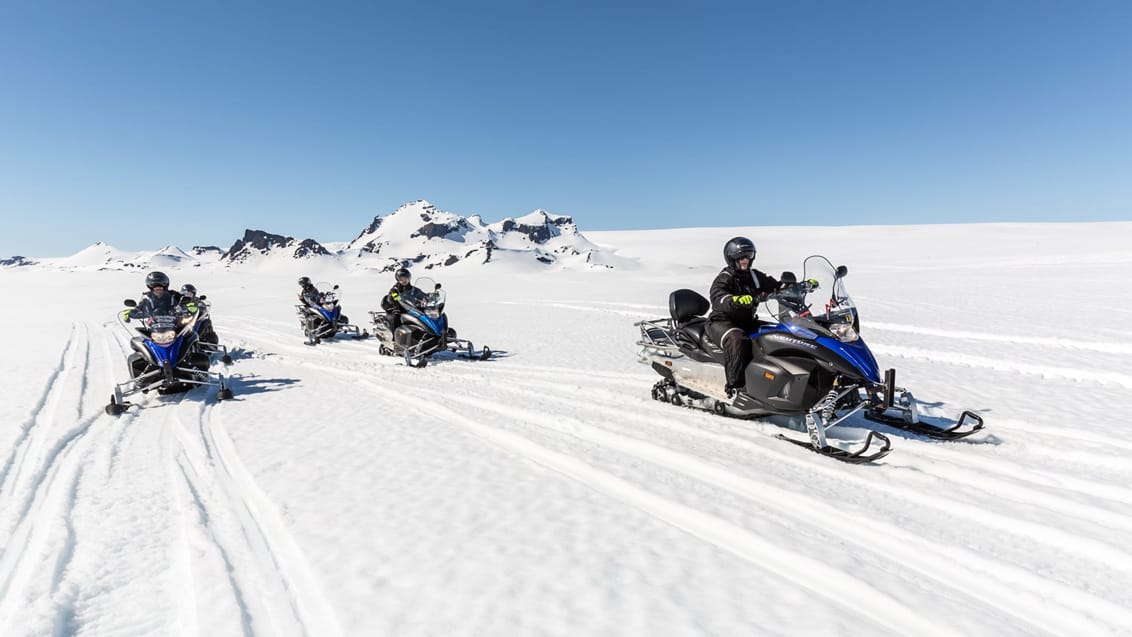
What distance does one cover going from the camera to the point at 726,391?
6.37 m

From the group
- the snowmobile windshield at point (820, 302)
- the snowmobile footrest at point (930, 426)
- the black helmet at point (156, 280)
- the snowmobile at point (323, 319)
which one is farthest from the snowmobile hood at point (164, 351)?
the snowmobile footrest at point (930, 426)

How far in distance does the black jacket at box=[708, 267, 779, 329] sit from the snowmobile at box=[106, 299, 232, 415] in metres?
6.84

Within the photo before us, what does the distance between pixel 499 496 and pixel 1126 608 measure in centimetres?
378

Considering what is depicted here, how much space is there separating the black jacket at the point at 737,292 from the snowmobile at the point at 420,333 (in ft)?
19.7

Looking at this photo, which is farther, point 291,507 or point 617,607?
point 291,507

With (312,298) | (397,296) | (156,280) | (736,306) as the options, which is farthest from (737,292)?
(312,298)

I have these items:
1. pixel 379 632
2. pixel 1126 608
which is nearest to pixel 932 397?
pixel 1126 608

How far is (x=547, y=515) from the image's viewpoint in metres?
3.98

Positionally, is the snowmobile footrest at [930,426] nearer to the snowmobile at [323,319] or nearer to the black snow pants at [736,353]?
the black snow pants at [736,353]

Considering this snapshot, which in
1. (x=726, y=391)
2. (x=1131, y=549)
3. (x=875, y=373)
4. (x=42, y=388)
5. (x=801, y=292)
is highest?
(x=801, y=292)

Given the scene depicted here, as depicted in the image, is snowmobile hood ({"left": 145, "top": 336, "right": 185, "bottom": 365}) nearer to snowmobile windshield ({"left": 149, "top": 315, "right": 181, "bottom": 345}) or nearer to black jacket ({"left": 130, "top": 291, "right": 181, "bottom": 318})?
snowmobile windshield ({"left": 149, "top": 315, "right": 181, "bottom": 345})

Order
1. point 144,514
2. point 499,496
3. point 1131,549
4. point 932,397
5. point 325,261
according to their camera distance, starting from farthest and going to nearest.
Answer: point 325,261
point 932,397
point 499,496
point 144,514
point 1131,549

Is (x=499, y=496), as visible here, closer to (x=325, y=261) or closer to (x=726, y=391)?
(x=726, y=391)

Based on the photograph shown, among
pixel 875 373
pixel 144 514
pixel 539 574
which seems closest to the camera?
pixel 539 574
